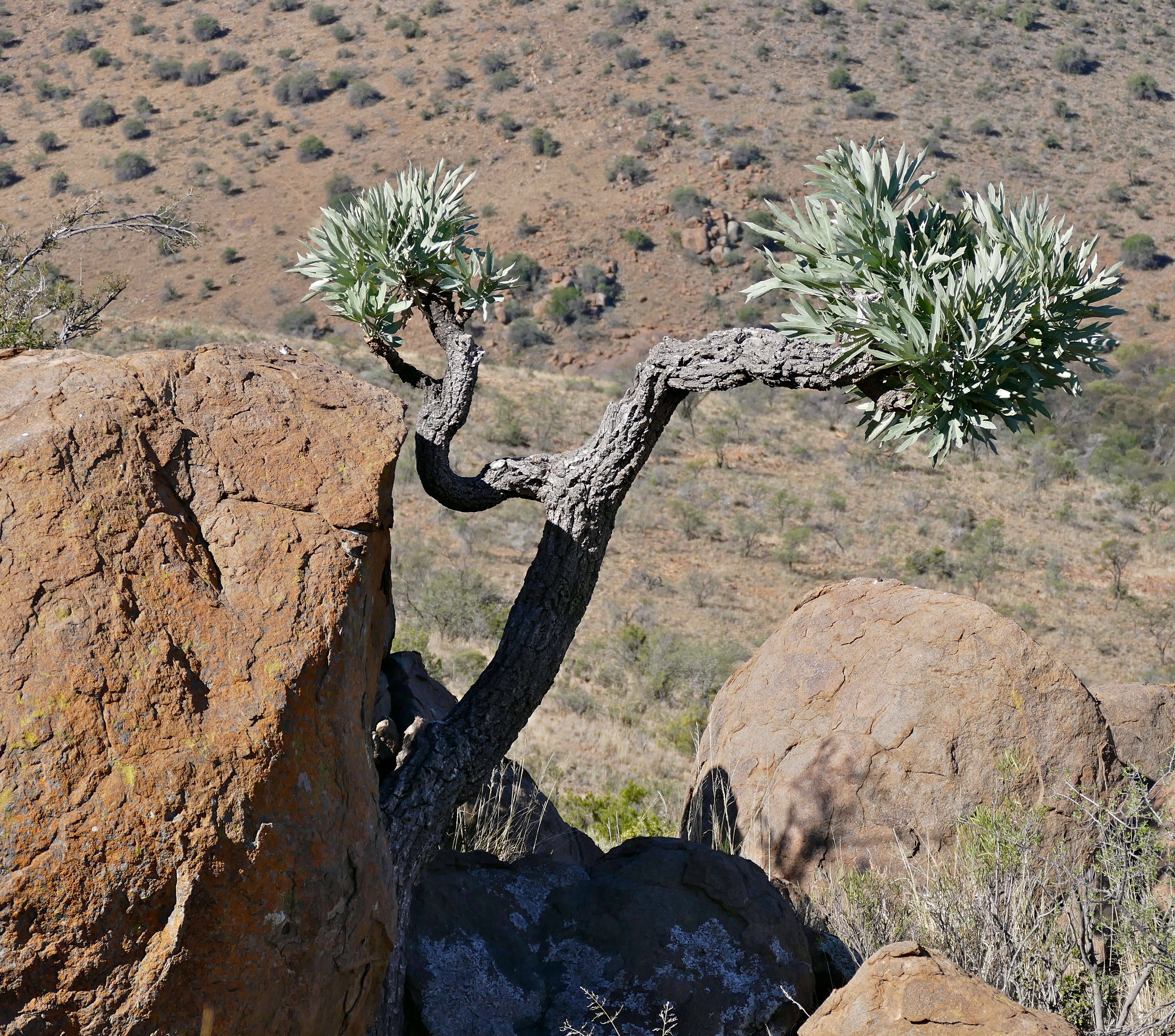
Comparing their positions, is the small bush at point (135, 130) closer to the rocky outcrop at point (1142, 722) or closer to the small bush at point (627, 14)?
the small bush at point (627, 14)

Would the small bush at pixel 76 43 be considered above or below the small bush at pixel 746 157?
above

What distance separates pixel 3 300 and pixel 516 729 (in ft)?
22.4

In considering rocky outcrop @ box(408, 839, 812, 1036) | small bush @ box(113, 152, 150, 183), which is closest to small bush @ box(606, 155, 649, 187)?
small bush @ box(113, 152, 150, 183)

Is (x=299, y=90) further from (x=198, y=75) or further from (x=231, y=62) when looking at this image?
(x=198, y=75)

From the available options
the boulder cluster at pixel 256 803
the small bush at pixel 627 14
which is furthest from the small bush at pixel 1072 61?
the boulder cluster at pixel 256 803

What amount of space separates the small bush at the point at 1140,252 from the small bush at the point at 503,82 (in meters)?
24.5

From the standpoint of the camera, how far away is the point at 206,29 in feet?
150

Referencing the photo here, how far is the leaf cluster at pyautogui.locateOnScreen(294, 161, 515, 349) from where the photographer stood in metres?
4.21

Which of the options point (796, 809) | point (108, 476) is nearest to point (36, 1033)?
point (108, 476)

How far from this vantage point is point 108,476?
2.54 meters

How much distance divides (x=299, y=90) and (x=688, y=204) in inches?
702

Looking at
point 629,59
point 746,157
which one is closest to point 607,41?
point 629,59

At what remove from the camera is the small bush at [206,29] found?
45750 millimetres

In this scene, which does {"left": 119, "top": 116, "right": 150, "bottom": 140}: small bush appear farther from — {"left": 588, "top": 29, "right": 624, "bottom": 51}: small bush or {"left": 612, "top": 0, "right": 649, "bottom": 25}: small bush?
{"left": 612, "top": 0, "right": 649, "bottom": 25}: small bush
